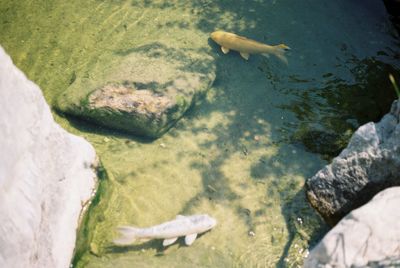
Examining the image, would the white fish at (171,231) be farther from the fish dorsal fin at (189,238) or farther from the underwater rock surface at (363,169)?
the underwater rock surface at (363,169)

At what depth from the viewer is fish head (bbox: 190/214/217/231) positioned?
468 centimetres

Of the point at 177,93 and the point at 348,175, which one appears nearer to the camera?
the point at 348,175

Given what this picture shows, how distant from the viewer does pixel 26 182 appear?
12.4 ft

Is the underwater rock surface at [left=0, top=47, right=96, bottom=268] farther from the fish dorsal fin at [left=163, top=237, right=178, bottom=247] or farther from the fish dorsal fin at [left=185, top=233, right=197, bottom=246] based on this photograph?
the fish dorsal fin at [left=185, top=233, right=197, bottom=246]

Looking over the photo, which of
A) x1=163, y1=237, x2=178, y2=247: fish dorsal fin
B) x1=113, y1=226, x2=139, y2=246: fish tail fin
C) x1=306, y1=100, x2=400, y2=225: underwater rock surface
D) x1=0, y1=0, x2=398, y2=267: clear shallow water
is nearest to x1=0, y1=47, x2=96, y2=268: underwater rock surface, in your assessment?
x1=0, y1=0, x2=398, y2=267: clear shallow water

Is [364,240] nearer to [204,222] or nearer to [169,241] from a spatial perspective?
[204,222]

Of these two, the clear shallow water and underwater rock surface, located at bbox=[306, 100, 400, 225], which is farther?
the clear shallow water

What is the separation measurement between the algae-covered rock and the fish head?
4.71 feet

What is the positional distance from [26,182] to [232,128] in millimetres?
2932

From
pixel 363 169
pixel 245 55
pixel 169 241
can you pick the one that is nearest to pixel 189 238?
pixel 169 241

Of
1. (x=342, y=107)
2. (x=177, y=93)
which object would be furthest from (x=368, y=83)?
(x=177, y=93)

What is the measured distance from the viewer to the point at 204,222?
4.71m

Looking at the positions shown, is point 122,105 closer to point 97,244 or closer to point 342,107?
point 97,244

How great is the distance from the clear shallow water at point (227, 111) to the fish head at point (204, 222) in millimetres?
140
